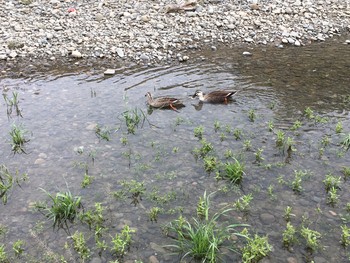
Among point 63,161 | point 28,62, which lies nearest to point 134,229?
point 63,161

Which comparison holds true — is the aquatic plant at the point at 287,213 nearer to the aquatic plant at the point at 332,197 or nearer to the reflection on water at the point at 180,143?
the reflection on water at the point at 180,143

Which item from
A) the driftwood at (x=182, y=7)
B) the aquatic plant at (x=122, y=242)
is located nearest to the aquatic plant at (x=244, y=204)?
the aquatic plant at (x=122, y=242)

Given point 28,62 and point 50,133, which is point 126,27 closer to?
point 28,62

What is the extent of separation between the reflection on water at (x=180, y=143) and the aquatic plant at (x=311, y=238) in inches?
3.7

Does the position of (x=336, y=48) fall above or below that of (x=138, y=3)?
below

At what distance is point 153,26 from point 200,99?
6.68 metres

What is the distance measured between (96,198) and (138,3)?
44.1 feet

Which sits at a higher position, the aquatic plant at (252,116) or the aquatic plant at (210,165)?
the aquatic plant at (210,165)

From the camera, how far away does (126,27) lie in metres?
16.3

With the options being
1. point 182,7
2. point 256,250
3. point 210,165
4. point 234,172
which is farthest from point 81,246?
point 182,7

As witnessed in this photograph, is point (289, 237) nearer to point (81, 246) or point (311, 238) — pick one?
point (311, 238)

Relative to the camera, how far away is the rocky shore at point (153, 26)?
48.6ft

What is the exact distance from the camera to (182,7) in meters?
17.7

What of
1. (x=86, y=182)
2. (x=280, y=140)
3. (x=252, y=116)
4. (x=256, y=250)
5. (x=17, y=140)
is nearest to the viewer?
(x=256, y=250)
